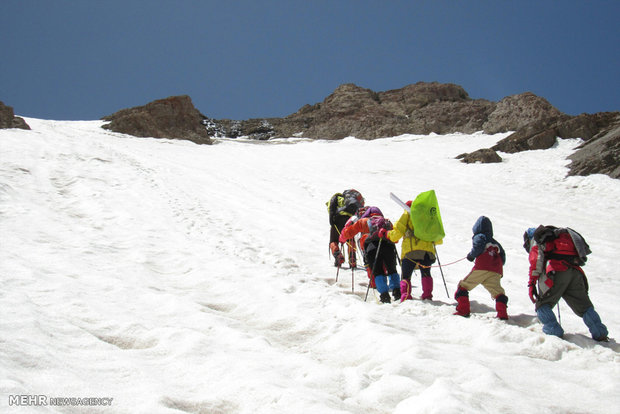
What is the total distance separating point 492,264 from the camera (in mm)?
5434

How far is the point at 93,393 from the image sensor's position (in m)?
2.94

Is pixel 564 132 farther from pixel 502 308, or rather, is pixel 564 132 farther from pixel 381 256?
pixel 502 308

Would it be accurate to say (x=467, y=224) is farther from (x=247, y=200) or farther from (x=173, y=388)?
(x=173, y=388)

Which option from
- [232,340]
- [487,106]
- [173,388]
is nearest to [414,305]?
[232,340]

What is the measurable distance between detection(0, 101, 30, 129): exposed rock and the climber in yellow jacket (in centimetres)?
2725

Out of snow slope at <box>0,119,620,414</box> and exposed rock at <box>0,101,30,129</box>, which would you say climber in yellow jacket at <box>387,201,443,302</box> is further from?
exposed rock at <box>0,101,30,129</box>

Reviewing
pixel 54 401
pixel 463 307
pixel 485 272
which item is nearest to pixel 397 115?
pixel 485 272

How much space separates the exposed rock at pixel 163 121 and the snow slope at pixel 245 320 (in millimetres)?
25001

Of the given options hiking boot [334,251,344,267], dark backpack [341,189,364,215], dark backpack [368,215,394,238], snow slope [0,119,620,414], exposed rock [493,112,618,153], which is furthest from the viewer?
exposed rock [493,112,618,153]

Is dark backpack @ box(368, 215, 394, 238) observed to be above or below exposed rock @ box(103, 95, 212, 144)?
below

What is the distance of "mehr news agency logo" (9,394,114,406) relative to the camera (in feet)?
8.48

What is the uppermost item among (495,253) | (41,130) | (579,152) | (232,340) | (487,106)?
(487,106)

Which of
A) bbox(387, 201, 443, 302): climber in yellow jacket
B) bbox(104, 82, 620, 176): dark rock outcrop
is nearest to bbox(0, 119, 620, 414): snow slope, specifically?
bbox(387, 201, 443, 302): climber in yellow jacket

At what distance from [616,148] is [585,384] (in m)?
18.6
